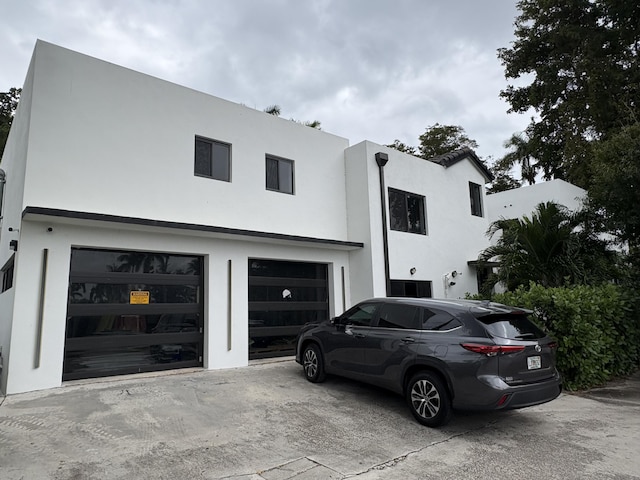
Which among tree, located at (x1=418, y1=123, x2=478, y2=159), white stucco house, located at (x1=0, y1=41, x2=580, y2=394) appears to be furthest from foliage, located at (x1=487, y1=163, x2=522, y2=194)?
white stucco house, located at (x1=0, y1=41, x2=580, y2=394)

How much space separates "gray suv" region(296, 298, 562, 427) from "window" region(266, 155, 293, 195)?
199 inches

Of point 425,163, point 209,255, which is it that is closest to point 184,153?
point 209,255

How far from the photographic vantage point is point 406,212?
1252 cm

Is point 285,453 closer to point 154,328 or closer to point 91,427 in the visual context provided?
point 91,427

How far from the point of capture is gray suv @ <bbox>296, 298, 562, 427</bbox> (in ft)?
16.1

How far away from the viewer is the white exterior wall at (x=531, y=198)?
58.9 feet

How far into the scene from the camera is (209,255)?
8891 millimetres

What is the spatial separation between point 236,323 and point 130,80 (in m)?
5.62

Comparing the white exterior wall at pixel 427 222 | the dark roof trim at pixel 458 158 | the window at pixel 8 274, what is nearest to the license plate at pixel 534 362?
the white exterior wall at pixel 427 222

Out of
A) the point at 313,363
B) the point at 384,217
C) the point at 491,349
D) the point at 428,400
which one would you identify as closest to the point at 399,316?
the point at 428,400

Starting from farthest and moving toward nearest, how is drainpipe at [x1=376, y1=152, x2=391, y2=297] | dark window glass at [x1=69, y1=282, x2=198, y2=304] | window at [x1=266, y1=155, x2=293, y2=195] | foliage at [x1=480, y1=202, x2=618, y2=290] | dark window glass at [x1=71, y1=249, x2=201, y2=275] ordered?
drainpipe at [x1=376, y1=152, x2=391, y2=297]
window at [x1=266, y1=155, x2=293, y2=195]
foliage at [x1=480, y1=202, x2=618, y2=290]
dark window glass at [x1=71, y1=249, x2=201, y2=275]
dark window glass at [x1=69, y1=282, x2=198, y2=304]

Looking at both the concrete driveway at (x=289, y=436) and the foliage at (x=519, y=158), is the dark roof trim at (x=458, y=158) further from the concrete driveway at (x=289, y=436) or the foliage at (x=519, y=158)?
the foliage at (x=519, y=158)

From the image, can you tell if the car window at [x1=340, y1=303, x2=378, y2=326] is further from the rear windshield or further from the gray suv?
the rear windshield

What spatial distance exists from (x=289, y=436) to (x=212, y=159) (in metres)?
6.59
